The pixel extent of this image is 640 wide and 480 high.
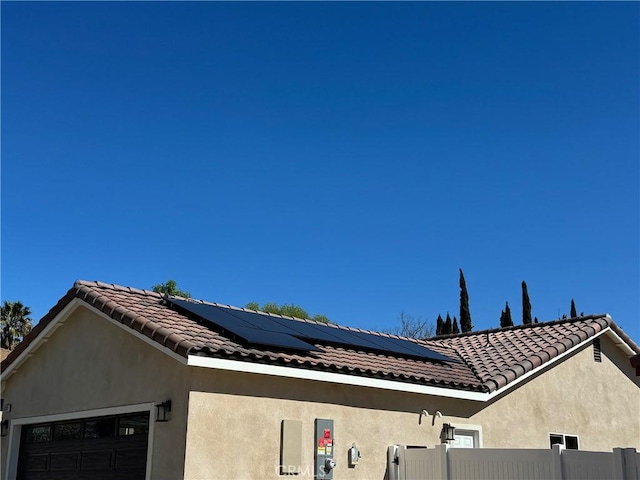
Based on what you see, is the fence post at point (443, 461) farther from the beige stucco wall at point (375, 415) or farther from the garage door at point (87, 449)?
the garage door at point (87, 449)

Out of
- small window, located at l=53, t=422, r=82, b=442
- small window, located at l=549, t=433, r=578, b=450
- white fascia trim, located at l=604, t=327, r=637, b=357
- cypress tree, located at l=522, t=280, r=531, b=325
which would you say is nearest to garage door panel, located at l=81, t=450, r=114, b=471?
small window, located at l=53, t=422, r=82, b=442

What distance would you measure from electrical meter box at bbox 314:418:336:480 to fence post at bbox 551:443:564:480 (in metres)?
3.46

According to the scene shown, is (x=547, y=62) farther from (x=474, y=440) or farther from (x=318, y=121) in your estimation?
(x=474, y=440)

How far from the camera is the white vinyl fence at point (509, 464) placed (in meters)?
9.60

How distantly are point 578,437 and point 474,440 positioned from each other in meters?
3.38

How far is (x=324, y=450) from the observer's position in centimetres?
1138

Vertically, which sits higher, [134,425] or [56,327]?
[56,327]

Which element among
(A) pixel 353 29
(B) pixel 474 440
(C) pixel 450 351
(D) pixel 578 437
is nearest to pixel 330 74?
(A) pixel 353 29

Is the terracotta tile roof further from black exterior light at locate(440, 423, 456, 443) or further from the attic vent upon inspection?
black exterior light at locate(440, 423, 456, 443)

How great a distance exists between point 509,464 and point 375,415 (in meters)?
2.61

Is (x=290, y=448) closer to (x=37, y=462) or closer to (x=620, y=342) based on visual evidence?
(x=37, y=462)

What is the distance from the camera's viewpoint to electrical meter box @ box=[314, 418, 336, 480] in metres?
11.3

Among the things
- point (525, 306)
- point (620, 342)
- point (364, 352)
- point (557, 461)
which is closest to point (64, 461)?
point (364, 352)

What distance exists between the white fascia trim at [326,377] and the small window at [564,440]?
257 cm
